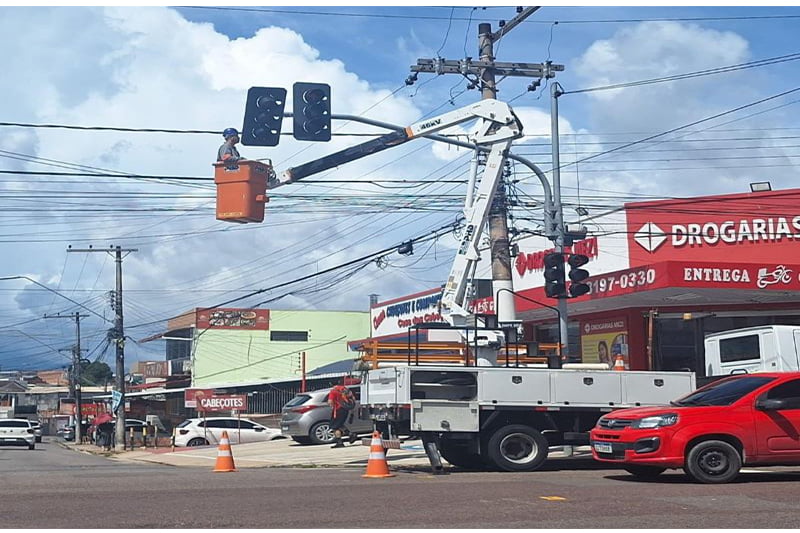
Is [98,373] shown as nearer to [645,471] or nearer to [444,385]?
[444,385]

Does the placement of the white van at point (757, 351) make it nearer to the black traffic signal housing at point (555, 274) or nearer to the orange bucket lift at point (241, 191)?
the black traffic signal housing at point (555, 274)

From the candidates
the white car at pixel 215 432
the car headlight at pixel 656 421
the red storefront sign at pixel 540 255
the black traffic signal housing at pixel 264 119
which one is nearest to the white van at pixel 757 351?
the car headlight at pixel 656 421

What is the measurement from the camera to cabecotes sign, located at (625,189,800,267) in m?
28.2

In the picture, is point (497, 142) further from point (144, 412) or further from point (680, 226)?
point (144, 412)

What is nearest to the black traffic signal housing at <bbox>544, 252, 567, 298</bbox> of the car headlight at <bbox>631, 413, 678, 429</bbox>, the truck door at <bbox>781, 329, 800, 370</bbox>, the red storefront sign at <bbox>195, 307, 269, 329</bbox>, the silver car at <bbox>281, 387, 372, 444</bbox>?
the truck door at <bbox>781, 329, 800, 370</bbox>

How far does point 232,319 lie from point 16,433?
936 inches

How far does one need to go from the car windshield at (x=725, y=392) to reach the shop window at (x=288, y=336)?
5698 cm

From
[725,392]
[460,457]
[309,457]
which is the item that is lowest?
[309,457]

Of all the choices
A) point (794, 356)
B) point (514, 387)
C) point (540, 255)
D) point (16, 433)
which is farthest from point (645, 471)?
point (16, 433)

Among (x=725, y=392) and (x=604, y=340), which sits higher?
(x=604, y=340)

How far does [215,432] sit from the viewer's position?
36.2 metres

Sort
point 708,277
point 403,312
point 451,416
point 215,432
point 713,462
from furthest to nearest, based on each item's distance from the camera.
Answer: point 403,312
point 215,432
point 708,277
point 451,416
point 713,462

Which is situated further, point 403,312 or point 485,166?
point 403,312

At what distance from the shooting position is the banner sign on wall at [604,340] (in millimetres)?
29625
